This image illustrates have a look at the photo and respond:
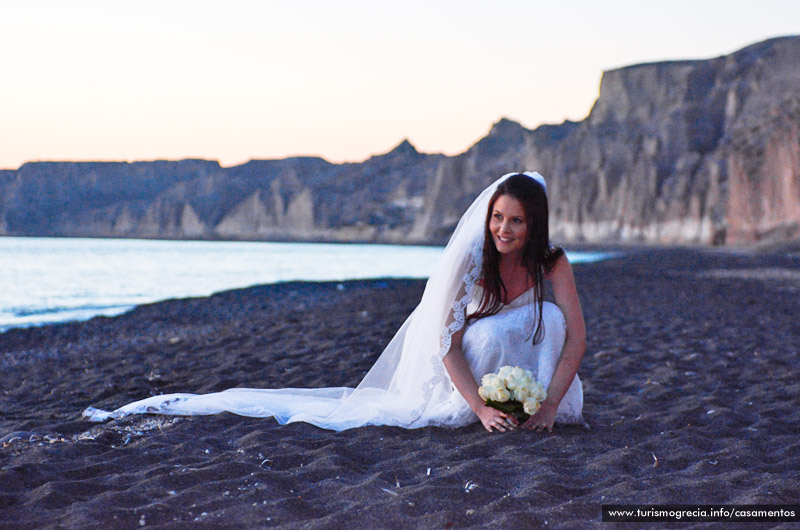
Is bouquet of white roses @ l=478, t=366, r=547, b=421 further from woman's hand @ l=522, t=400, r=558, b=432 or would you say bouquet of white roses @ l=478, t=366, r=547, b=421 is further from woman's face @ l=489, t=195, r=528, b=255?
woman's face @ l=489, t=195, r=528, b=255

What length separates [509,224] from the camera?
3801mm

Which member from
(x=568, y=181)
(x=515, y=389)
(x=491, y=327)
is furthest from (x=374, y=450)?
(x=568, y=181)

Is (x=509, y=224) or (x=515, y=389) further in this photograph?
(x=509, y=224)

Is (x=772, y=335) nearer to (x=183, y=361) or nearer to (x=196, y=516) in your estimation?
(x=183, y=361)

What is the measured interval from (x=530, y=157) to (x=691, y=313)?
298ft

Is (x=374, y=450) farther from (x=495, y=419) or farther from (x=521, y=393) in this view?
(x=521, y=393)

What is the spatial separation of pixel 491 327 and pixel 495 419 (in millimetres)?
517

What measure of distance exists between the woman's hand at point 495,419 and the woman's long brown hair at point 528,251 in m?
0.48

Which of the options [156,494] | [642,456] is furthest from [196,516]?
[642,456]

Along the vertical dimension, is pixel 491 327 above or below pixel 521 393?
above

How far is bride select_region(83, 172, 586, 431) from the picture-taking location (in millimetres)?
3826

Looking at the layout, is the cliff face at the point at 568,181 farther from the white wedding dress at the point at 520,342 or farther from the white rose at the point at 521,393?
the white rose at the point at 521,393

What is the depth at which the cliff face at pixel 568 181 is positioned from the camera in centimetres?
4400

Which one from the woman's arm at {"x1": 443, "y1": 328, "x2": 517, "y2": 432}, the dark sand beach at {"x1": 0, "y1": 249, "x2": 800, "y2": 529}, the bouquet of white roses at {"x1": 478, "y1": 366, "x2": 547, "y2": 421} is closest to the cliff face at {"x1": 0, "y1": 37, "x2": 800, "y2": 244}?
the dark sand beach at {"x1": 0, "y1": 249, "x2": 800, "y2": 529}
